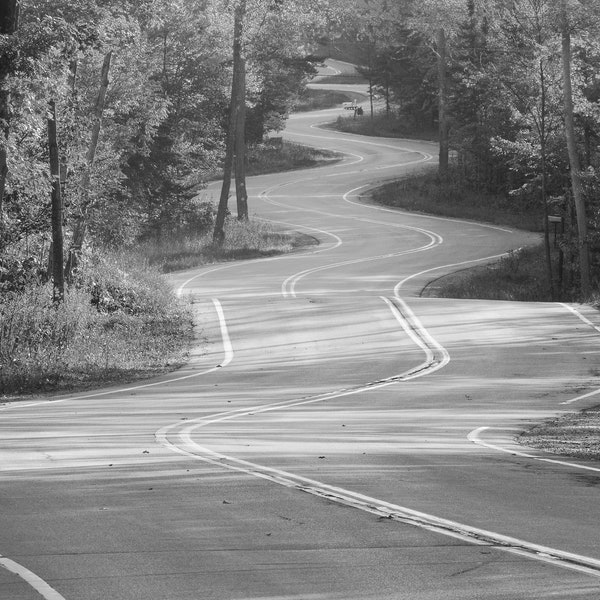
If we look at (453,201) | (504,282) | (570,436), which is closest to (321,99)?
(453,201)

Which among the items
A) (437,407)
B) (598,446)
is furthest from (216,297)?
(598,446)

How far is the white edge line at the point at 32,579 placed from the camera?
6.70 m

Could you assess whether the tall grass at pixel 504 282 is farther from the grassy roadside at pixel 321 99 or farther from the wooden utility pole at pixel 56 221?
the grassy roadside at pixel 321 99

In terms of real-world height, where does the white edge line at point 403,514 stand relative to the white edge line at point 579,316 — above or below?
above

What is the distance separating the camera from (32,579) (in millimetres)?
7066

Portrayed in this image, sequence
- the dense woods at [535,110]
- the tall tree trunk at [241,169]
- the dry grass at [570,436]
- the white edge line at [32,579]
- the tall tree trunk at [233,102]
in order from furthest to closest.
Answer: the tall tree trunk at [241,169] → the tall tree trunk at [233,102] → the dense woods at [535,110] → the dry grass at [570,436] → the white edge line at [32,579]

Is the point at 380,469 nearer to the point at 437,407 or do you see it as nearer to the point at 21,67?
the point at 437,407

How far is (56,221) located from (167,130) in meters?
28.2

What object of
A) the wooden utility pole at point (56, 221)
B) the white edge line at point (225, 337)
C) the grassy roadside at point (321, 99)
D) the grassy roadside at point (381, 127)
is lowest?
the white edge line at point (225, 337)

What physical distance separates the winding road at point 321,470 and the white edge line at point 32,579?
0.02m

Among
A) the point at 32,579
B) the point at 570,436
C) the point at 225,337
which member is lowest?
the point at 225,337

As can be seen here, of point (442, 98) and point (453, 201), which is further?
point (442, 98)

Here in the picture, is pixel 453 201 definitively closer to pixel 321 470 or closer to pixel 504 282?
Result: pixel 504 282

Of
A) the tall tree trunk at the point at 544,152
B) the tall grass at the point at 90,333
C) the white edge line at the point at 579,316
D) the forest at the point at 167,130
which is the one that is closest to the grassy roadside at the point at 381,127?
the forest at the point at 167,130
